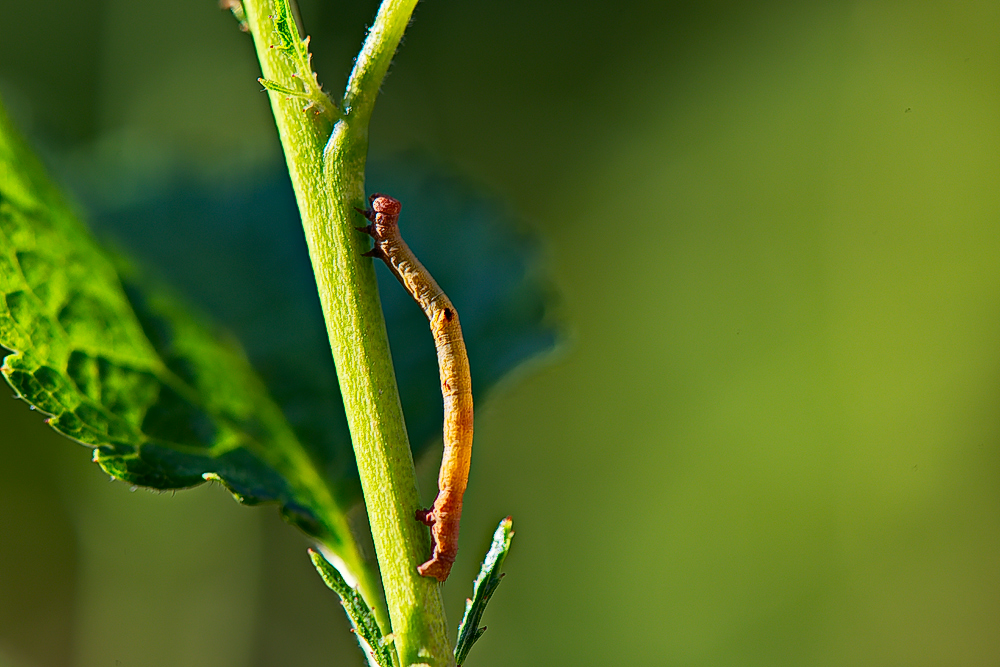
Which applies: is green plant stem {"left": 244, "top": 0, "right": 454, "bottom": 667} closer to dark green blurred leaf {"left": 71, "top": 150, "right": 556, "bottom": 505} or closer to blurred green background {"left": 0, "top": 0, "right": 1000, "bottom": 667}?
dark green blurred leaf {"left": 71, "top": 150, "right": 556, "bottom": 505}

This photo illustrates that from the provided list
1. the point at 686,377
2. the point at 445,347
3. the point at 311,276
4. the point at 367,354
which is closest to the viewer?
the point at 367,354

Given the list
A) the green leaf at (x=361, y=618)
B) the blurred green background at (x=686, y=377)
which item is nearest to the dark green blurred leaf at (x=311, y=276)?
the green leaf at (x=361, y=618)

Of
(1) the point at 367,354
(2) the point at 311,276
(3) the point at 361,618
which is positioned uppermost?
(2) the point at 311,276

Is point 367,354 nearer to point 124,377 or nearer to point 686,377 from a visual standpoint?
point 124,377

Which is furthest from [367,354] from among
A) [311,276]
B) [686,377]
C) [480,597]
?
[686,377]

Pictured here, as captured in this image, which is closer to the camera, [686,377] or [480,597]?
[480,597]

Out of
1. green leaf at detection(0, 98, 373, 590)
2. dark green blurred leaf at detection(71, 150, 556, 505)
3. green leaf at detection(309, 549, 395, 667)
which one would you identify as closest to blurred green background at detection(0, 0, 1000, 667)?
dark green blurred leaf at detection(71, 150, 556, 505)

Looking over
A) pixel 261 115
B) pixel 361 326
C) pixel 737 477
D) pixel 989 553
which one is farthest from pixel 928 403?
pixel 361 326
